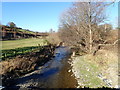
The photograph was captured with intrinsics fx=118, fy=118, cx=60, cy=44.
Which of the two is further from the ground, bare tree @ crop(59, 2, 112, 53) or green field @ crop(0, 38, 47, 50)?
bare tree @ crop(59, 2, 112, 53)

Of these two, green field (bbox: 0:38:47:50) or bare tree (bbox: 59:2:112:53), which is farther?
green field (bbox: 0:38:47:50)

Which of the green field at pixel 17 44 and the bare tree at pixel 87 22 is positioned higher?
the bare tree at pixel 87 22

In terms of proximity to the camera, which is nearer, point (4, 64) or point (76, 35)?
point (4, 64)

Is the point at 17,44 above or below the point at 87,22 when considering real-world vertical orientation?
below

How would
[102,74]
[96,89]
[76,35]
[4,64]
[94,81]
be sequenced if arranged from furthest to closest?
[76,35] → [4,64] → [102,74] → [94,81] → [96,89]

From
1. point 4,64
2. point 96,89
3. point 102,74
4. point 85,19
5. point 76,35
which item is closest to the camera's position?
point 96,89

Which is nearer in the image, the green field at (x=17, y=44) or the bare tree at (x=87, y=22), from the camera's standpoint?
the bare tree at (x=87, y=22)

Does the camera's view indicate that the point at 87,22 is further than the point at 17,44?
No

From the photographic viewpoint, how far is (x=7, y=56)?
39.6 feet

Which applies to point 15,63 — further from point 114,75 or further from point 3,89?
point 114,75

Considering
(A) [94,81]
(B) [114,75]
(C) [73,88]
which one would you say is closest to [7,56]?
(C) [73,88]

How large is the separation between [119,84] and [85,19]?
41.0 feet

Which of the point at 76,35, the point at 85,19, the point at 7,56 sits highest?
the point at 85,19

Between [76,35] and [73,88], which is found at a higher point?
[76,35]
